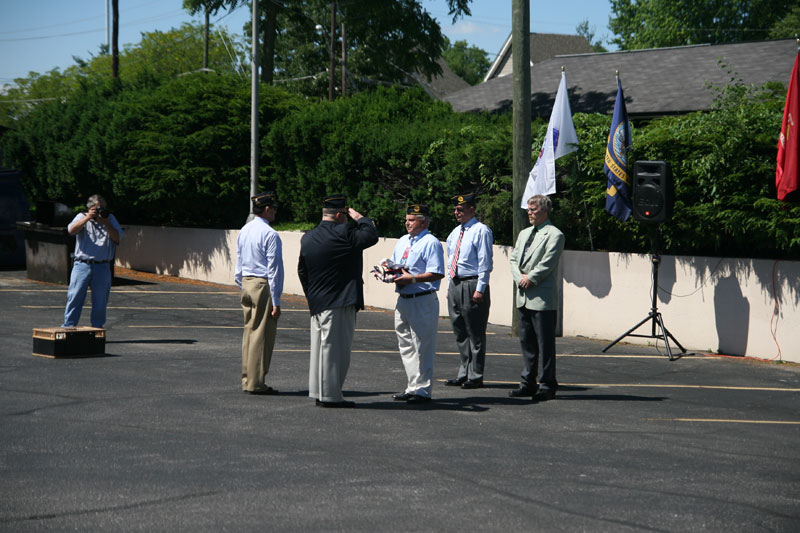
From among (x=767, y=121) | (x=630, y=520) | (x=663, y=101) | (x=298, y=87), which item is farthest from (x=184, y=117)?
(x=298, y=87)

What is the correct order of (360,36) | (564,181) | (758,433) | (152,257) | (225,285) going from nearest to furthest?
(758,433) → (564,181) → (225,285) → (152,257) → (360,36)

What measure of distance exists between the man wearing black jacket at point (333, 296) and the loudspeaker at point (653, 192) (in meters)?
5.79

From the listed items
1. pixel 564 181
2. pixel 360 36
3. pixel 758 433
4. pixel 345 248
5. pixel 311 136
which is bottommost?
pixel 758 433

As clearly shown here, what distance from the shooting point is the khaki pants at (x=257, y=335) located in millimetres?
9289

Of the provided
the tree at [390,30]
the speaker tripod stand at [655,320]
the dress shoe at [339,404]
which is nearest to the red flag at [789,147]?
the speaker tripod stand at [655,320]

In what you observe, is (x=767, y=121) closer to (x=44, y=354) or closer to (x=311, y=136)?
(x=44, y=354)

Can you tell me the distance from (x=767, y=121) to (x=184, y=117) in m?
15.8

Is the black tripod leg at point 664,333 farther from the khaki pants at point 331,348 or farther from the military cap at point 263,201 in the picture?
the military cap at point 263,201

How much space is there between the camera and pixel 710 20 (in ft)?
209

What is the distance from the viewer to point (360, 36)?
4069 cm

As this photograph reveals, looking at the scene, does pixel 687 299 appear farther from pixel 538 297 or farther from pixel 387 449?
pixel 387 449

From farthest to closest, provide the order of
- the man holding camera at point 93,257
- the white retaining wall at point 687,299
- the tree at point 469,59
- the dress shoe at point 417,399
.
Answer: the tree at point 469,59, the white retaining wall at point 687,299, the man holding camera at point 93,257, the dress shoe at point 417,399

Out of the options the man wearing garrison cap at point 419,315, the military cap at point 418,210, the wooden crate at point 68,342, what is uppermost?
the military cap at point 418,210

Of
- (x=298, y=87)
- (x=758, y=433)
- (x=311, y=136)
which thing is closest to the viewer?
(x=758, y=433)
